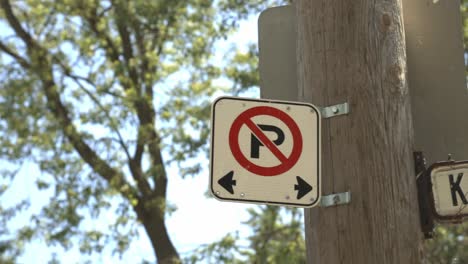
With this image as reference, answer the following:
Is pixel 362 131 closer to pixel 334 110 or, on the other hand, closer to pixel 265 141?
pixel 334 110

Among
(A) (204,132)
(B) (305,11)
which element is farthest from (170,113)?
(B) (305,11)

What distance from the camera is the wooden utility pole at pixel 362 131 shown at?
3539 mm

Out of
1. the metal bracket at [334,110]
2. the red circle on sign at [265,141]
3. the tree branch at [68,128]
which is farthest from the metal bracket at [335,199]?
the tree branch at [68,128]

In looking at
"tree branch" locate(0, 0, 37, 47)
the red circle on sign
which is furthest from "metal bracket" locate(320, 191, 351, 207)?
"tree branch" locate(0, 0, 37, 47)

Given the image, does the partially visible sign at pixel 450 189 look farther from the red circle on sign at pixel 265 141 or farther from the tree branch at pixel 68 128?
the tree branch at pixel 68 128

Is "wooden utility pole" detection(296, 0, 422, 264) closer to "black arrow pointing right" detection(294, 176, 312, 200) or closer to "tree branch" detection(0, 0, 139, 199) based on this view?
"black arrow pointing right" detection(294, 176, 312, 200)

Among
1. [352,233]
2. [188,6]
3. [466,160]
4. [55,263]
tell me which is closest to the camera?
[352,233]

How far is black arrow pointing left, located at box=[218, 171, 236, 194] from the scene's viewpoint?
11.9 ft

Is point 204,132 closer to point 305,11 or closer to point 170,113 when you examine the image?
point 170,113

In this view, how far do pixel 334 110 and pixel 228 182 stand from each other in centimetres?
53

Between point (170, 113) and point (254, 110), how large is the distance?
13.4 metres

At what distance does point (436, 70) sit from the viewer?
3.97 meters

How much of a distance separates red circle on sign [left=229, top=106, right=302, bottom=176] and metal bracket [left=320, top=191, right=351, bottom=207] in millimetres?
191

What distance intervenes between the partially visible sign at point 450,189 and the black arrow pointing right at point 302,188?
1.66 feet
